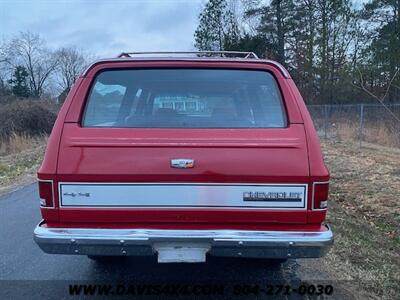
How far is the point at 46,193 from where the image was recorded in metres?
3.20

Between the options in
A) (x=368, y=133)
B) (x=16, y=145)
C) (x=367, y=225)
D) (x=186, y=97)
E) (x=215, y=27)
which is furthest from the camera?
(x=215, y=27)

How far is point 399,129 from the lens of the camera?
17938mm

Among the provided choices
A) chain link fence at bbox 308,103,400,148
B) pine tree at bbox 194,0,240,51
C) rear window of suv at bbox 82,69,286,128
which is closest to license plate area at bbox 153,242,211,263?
rear window of suv at bbox 82,69,286,128

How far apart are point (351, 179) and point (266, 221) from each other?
6.69 meters

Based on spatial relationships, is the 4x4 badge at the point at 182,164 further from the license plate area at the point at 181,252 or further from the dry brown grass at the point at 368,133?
the dry brown grass at the point at 368,133

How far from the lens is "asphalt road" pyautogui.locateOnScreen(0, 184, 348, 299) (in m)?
3.95

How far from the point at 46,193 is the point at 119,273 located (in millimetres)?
1370

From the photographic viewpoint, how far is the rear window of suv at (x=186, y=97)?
356 centimetres

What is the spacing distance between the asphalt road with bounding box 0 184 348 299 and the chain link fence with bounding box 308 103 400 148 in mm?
13963

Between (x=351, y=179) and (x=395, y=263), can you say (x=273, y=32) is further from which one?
(x=395, y=263)

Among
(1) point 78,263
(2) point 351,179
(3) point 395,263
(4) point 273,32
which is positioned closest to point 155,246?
(1) point 78,263

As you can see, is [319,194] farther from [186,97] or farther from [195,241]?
[186,97]

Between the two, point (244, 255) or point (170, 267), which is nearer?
point (244, 255)

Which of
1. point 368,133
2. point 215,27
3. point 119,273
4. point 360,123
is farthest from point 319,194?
point 215,27
